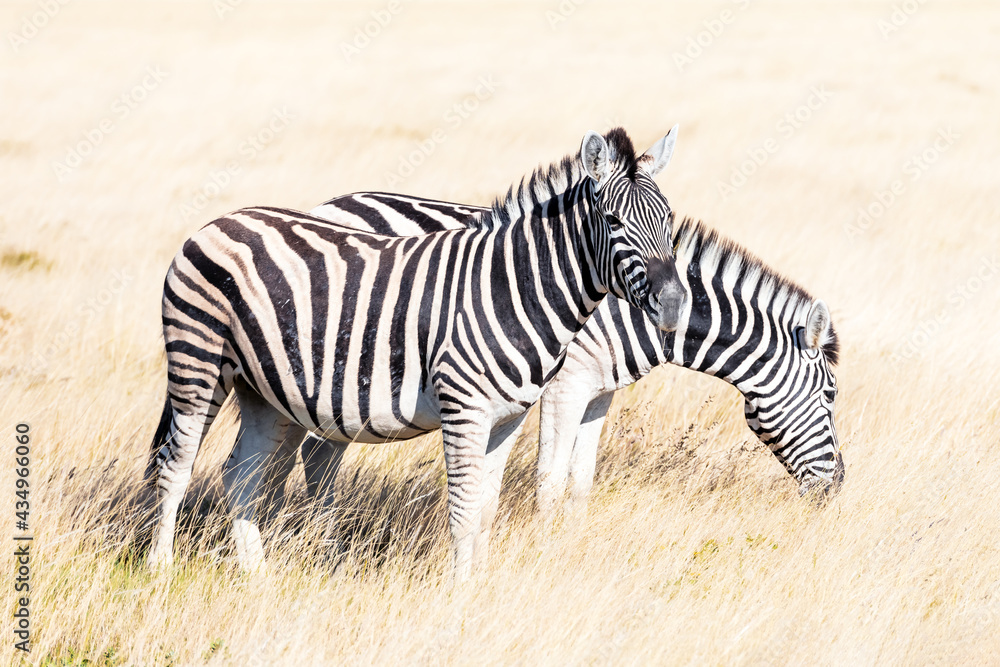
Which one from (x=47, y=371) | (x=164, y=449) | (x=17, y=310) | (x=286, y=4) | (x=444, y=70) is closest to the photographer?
(x=164, y=449)

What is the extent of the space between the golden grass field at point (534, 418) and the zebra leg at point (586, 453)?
19 cm

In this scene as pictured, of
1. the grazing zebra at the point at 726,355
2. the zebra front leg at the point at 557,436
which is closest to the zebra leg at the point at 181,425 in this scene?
the grazing zebra at the point at 726,355

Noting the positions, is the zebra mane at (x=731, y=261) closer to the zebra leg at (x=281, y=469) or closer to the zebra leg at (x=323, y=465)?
the zebra leg at (x=323, y=465)

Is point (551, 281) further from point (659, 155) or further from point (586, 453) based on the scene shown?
point (586, 453)

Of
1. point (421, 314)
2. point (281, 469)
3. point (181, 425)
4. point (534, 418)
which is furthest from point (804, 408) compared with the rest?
point (181, 425)

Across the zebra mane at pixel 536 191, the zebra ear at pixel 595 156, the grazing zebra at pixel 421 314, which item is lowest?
the grazing zebra at pixel 421 314

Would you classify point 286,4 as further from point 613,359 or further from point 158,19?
point 613,359

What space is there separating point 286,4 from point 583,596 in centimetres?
4144

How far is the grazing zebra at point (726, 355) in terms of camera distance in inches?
220

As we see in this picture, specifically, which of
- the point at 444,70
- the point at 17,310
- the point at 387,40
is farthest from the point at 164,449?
the point at 387,40

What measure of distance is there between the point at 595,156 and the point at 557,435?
2.06 meters

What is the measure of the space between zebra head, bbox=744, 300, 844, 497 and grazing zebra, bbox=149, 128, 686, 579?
176 cm

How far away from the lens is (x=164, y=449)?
499cm

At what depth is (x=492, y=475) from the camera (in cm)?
476
